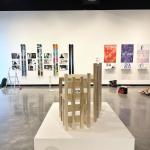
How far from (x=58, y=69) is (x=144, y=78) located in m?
3.97

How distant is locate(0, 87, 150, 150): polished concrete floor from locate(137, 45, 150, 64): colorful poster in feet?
4.46

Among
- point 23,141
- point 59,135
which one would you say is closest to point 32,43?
point 23,141

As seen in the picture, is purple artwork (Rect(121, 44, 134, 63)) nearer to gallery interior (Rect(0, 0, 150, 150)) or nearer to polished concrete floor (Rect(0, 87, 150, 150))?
gallery interior (Rect(0, 0, 150, 150))

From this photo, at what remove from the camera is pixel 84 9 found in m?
9.50

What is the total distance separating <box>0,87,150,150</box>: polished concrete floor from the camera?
173 inches

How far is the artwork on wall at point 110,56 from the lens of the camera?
10.2m

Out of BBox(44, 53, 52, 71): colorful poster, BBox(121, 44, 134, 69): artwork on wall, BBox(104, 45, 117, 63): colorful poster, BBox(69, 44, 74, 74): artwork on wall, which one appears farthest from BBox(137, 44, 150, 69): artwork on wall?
BBox(44, 53, 52, 71): colorful poster

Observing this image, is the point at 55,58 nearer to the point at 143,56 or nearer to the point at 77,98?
the point at 143,56

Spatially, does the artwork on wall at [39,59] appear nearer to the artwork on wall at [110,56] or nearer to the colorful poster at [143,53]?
the artwork on wall at [110,56]
